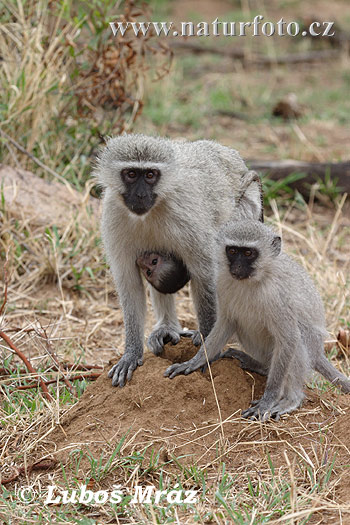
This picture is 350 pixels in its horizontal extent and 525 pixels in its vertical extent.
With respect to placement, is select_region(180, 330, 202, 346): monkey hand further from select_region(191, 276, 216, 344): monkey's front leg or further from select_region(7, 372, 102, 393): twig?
select_region(7, 372, 102, 393): twig

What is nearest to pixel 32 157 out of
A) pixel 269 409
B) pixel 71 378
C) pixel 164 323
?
pixel 164 323

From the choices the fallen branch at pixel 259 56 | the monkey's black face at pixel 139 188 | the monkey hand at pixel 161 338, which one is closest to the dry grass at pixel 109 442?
the monkey hand at pixel 161 338

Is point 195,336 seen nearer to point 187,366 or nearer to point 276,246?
point 187,366

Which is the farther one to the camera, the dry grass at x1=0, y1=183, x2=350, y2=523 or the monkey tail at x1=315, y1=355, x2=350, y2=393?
the monkey tail at x1=315, y1=355, x2=350, y2=393

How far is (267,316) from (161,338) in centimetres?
93

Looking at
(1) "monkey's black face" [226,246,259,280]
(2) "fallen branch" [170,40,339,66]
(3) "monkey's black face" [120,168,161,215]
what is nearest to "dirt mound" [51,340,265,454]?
(1) "monkey's black face" [226,246,259,280]

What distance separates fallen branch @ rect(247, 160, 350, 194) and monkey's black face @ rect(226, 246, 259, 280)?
147 inches

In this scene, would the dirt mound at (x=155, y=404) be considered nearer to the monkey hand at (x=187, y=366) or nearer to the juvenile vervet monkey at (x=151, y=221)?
the monkey hand at (x=187, y=366)

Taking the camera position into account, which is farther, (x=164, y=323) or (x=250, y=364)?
(x=164, y=323)

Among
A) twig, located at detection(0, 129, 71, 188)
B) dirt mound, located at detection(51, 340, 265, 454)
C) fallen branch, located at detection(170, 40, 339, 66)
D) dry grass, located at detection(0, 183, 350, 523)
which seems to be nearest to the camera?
dry grass, located at detection(0, 183, 350, 523)

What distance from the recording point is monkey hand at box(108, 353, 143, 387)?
4051 millimetres

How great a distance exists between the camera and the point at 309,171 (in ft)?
24.8

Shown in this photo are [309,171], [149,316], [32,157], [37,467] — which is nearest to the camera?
[37,467]

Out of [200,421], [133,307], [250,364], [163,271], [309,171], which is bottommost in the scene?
[200,421]
